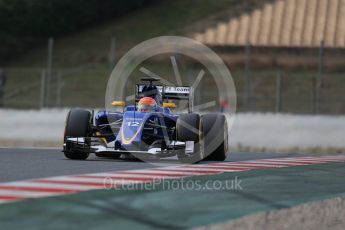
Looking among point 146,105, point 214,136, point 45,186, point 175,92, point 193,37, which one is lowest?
point 45,186

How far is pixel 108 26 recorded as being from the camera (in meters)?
46.0

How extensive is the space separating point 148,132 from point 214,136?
1039 mm

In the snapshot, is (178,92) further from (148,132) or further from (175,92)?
(148,132)

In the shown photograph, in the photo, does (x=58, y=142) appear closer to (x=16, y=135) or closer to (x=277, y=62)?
(x=16, y=135)

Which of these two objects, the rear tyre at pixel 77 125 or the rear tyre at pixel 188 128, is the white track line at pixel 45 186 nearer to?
the rear tyre at pixel 77 125

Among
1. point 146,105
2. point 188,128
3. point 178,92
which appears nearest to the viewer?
point 188,128

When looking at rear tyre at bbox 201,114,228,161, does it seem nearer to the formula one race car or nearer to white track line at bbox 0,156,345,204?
the formula one race car

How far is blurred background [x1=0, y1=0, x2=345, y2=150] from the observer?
3291cm

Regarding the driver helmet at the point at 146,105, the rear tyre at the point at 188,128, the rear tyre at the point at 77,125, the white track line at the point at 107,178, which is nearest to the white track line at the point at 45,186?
the white track line at the point at 107,178

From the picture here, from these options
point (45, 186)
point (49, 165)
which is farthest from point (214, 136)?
point (45, 186)

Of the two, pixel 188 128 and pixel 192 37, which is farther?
pixel 192 37

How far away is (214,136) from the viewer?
14.0 m

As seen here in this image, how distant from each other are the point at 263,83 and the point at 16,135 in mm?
14383

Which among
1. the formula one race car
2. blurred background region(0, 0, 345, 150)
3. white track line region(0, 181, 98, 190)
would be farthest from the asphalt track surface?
blurred background region(0, 0, 345, 150)
